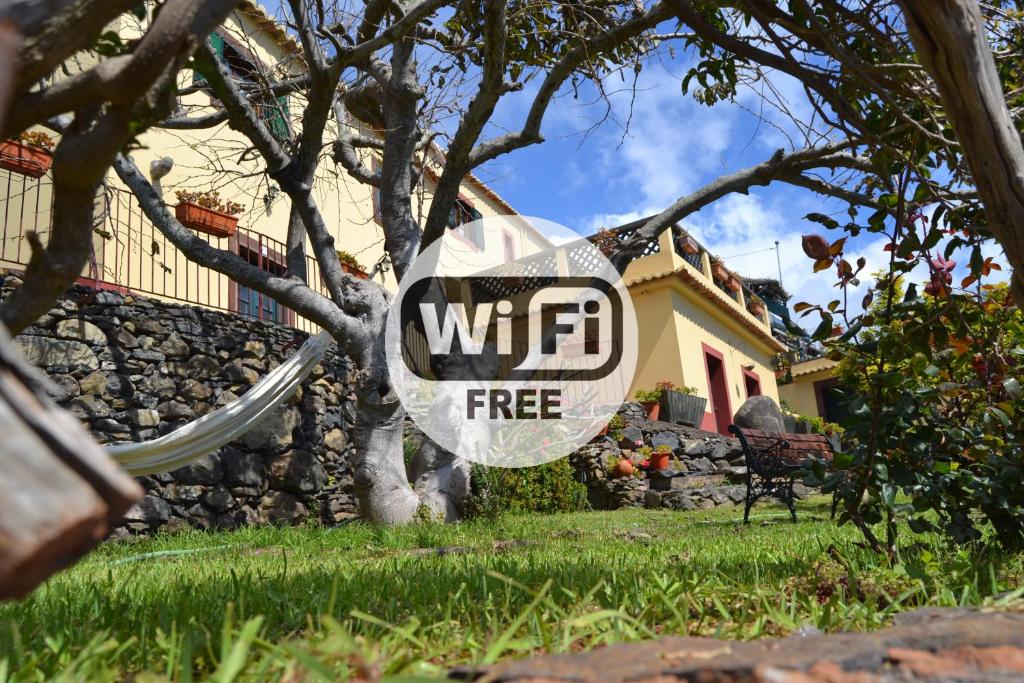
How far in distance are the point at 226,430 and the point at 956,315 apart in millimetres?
5250

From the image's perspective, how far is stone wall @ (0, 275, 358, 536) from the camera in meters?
6.16

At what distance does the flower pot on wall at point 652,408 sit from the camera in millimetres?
10867

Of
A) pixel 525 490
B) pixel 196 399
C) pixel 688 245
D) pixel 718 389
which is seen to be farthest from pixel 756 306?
pixel 196 399

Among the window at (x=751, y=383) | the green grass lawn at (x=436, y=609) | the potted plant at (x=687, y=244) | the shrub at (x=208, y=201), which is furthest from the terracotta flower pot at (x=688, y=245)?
the green grass lawn at (x=436, y=609)

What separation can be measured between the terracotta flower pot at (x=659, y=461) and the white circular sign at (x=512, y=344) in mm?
775

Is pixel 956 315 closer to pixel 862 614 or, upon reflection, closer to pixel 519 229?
pixel 862 614

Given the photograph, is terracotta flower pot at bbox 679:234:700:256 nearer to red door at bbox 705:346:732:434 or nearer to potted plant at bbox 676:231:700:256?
potted plant at bbox 676:231:700:256

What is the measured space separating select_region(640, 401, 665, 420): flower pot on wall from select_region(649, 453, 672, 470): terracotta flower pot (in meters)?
1.65

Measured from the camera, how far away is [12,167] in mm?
6562

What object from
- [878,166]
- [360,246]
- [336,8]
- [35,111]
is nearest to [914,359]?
[878,166]

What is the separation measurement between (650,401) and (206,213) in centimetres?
667

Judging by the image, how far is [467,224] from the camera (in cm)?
1449

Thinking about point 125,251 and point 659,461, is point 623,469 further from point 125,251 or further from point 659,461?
point 125,251

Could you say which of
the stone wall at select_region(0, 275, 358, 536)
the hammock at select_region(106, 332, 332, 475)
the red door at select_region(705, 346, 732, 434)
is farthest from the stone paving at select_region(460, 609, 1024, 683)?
the red door at select_region(705, 346, 732, 434)
